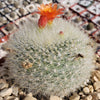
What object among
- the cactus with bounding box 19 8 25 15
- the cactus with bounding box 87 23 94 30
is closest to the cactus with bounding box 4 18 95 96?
the cactus with bounding box 87 23 94 30

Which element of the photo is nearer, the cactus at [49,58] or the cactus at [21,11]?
the cactus at [49,58]

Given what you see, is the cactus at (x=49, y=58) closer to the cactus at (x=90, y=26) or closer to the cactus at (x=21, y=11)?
the cactus at (x=90, y=26)

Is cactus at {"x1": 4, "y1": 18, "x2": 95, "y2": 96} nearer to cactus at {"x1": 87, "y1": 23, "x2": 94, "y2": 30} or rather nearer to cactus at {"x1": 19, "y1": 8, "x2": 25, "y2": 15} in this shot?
cactus at {"x1": 87, "y1": 23, "x2": 94, "y2": 30}

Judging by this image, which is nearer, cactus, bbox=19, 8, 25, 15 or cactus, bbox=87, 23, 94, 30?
cactus, bbox=87, 23, 94, 30

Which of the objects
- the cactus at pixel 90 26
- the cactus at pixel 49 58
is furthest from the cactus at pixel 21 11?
the cactus at pixel 49 58

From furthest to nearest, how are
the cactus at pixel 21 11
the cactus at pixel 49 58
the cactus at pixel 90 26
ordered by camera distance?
the cactus at pixel 21 11
the cactus at pixel 90 26
the cactus at pixel 49 58

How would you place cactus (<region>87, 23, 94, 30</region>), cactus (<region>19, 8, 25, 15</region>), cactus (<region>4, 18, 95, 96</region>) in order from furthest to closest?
cactus (<region>19, 8, 25, 15</region>) < cactus (<region>87, 23, 94, 30</region>) < cactus (<region>4, 18, 95, 96</region>)

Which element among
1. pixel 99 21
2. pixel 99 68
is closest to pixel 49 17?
pixel 99 68

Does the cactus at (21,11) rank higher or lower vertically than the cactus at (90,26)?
higher
